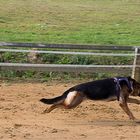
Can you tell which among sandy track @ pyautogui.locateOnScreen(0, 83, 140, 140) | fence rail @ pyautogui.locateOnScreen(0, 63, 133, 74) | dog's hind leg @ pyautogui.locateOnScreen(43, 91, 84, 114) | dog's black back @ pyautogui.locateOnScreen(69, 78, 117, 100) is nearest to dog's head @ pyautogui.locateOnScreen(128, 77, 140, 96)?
dog's black back @ pyautogui.locateOnScreen(69, 78, 117, 100)

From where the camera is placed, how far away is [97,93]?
9031 millimetres

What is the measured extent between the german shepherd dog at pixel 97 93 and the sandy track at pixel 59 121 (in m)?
0.29

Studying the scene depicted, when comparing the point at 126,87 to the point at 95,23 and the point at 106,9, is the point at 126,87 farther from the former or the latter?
the point at 106,9

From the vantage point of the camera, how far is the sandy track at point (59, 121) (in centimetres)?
797

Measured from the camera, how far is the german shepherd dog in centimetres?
899

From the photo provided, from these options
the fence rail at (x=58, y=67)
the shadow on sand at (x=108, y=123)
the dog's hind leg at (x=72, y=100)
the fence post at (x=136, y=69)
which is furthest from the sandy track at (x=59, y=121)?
the fence post at (x=136, y=69)

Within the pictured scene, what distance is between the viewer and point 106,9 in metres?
28.4

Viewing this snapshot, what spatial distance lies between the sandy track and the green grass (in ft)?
19.2

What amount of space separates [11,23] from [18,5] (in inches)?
273

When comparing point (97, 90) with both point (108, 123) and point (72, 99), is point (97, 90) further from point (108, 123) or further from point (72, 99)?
point (108, 123)

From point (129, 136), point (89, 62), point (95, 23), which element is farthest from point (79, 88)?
point (95, 23)

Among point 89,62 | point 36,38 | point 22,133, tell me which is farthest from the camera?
point 36,38

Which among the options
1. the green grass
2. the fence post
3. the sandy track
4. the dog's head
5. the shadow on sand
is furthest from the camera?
the green grass

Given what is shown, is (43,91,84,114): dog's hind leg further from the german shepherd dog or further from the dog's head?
the dog's head
